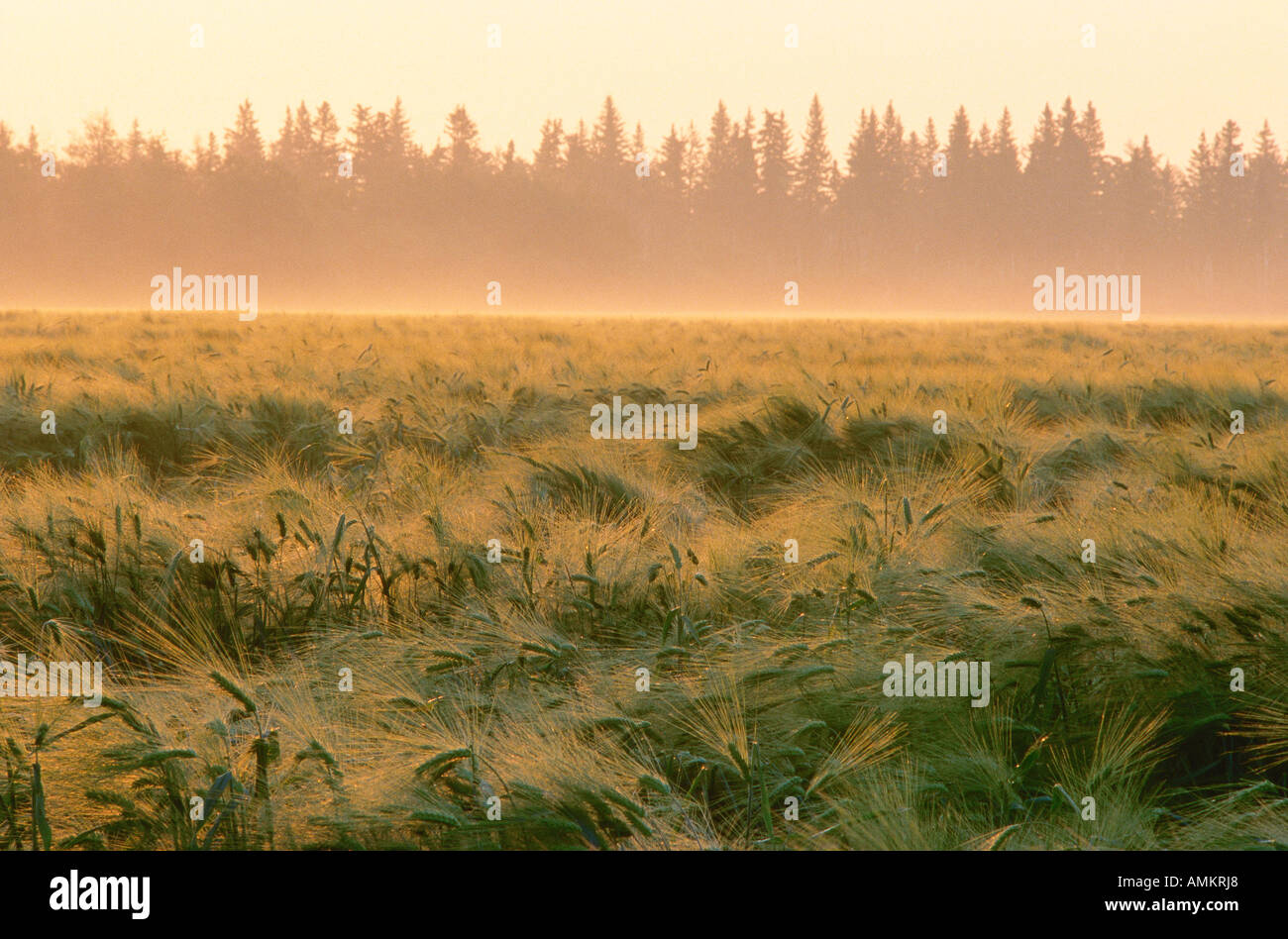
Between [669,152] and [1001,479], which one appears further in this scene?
[669,152]

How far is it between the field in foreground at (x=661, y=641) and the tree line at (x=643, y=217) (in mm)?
77860

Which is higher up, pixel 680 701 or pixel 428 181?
pixel 428 181

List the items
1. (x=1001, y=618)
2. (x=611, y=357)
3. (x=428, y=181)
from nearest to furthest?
1. (x=1001, y=618)
2. (x=611, y=357)
3. (x=428, y=181)

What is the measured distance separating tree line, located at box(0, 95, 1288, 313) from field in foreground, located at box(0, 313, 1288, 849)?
7786cm

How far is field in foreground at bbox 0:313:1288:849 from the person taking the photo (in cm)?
210

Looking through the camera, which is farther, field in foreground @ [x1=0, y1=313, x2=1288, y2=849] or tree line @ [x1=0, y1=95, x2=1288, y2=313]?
tree line @ [x1=0, y1=95, x2=1288, y2=313]

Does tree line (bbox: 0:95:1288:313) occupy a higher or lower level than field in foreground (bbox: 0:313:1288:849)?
higher

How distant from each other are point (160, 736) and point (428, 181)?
89492 millimetres

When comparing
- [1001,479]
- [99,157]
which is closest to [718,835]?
[1001,479]

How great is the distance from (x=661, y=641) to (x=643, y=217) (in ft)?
303

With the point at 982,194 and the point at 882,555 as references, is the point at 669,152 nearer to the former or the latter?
the point at 982,194

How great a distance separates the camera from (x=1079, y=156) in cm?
9188

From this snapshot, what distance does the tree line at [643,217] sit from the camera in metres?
84.9

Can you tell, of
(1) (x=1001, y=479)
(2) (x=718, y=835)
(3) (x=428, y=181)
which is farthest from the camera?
(3) (x=428, y=181)
